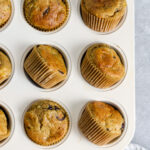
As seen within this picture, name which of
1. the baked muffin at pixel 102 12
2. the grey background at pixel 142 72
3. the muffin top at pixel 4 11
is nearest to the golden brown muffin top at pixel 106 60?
the baked muffin at pixel 102 12

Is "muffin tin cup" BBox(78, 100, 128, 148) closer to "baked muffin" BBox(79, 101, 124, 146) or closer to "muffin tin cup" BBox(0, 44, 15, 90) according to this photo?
"baked muffin" BBox(79, 101, 124, 146)

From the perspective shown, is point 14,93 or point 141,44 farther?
point 141,44

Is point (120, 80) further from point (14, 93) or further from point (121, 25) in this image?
point (14, 93)

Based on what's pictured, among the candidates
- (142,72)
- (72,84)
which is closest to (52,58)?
(72,84)

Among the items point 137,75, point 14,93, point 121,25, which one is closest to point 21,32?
point 14,93

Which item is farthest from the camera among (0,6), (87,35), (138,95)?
(138,95)

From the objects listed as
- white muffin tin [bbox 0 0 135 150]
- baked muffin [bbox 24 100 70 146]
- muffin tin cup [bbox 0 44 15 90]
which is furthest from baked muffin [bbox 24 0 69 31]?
baked muffin [bbox 24 100 70 146]

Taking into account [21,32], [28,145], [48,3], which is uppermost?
[48,3]
